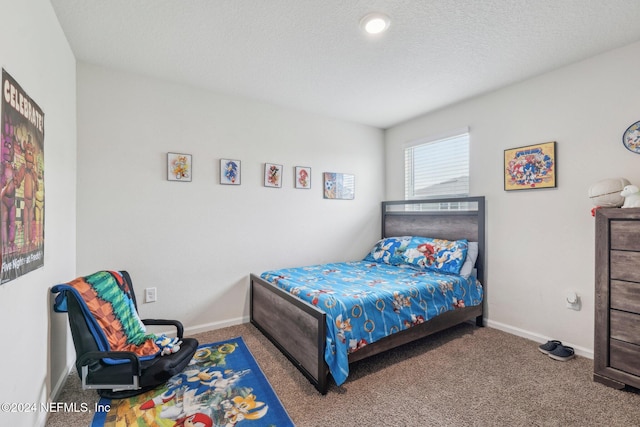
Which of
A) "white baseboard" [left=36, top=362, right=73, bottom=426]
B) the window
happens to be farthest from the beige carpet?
the window

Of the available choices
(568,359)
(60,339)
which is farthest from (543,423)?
(60,339)

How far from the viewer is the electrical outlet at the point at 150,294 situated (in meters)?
2.65

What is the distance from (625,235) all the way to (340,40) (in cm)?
238

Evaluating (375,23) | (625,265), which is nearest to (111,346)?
(375,23)

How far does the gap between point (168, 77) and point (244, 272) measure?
2.07 meters

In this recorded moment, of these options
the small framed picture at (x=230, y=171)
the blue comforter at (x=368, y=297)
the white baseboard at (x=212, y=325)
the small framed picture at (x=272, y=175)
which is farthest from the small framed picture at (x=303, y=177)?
the white baseboard at (x=212, y=325)

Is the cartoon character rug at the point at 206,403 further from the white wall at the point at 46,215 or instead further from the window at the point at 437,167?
the window at the point at 437,167

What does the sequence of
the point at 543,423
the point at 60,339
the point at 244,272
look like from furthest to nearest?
the point at 244,272 → the point at 60,339 → the point at 543,423

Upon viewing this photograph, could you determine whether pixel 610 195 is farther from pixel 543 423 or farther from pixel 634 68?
pixel 543 423

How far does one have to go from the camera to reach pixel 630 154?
7.11ft

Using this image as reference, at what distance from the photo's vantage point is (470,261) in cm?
300

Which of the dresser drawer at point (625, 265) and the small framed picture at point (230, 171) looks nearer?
the dresser drawer at point (625, 265)

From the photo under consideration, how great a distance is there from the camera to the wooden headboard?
3094 millimetres

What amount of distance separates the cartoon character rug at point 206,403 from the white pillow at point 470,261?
6.99 ft
